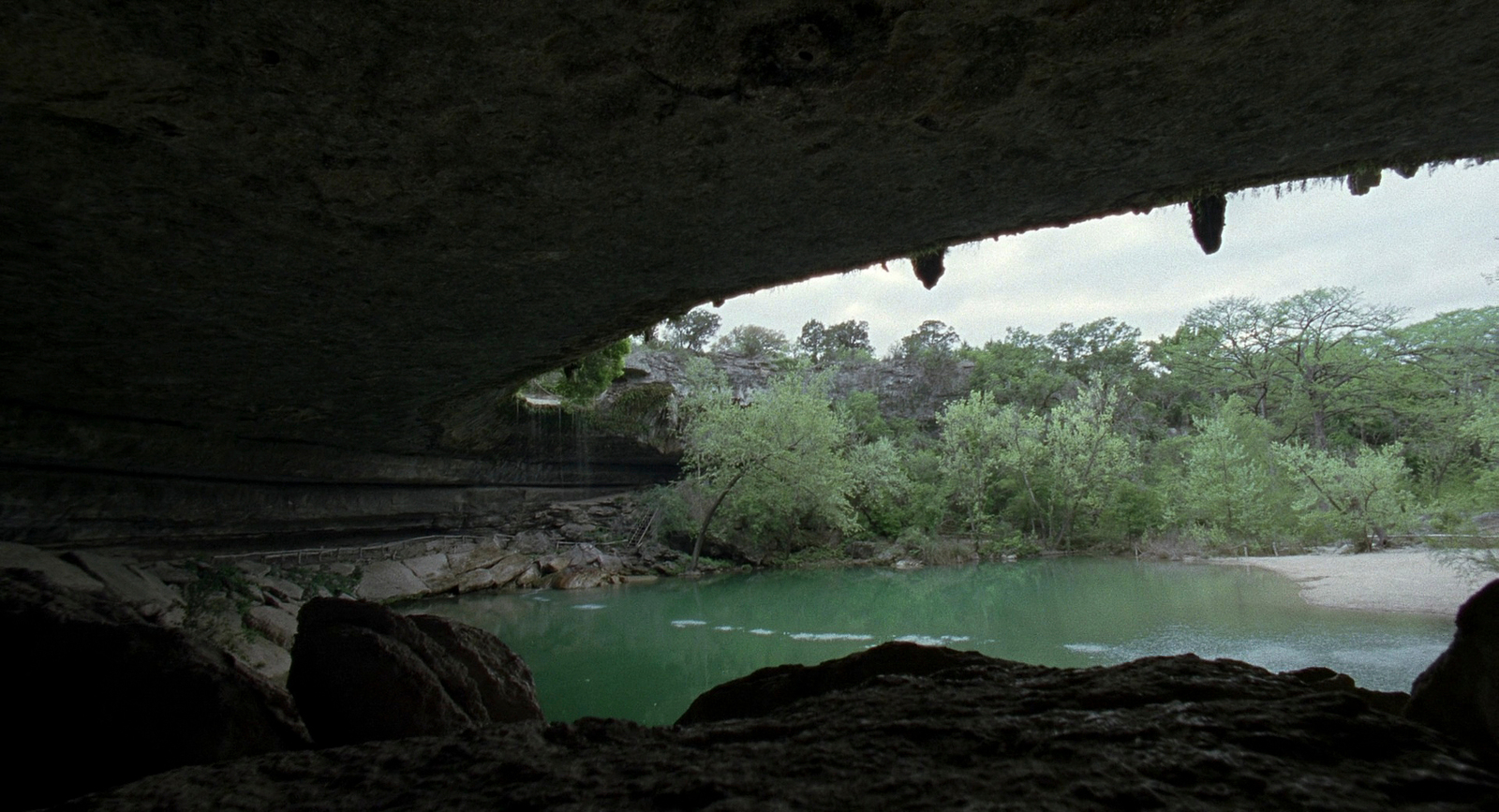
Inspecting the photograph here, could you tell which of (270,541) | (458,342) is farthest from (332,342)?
(270,541)

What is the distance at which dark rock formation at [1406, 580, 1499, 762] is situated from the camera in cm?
145

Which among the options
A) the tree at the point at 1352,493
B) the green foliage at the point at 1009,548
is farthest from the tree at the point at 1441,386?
the green foliage at the point at 1009,548

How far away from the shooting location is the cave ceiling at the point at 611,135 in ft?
6.62

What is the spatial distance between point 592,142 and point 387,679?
7.48ft

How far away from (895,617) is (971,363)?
77.7ft

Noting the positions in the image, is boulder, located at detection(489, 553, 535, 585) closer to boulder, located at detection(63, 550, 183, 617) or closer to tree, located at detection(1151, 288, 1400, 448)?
boulder, located at detection(63, 550, 183, 617)

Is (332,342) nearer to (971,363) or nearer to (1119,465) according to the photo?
(1119,465)

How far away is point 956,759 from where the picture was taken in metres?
1.55

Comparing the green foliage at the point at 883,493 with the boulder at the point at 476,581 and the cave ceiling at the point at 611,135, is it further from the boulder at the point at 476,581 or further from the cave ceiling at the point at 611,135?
the cave ceiling at the point at 611,135

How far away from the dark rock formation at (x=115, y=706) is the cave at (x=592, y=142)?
1743mm

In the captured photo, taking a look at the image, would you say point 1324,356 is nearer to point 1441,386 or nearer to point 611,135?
point 1441,386

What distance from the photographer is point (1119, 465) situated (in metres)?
22.2

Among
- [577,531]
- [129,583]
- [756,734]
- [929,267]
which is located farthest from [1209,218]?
[577,531]

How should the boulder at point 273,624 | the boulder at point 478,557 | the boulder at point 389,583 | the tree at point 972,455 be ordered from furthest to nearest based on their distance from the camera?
the tree at point 972,455 → the boulder at point 478,557 → the boulder at point 389,583 → the boulder at point 273,624
